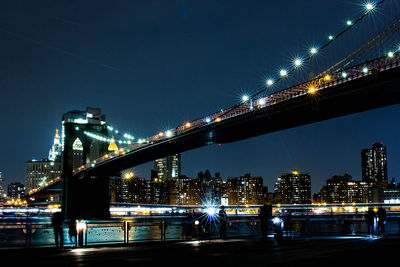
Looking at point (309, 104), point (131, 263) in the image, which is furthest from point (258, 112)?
point (131, 263)

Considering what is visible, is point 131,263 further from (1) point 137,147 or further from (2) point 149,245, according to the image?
(1) point 137,147

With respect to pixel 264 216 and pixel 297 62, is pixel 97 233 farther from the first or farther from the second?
pixel 297 62

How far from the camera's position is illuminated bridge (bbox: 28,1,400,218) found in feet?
128

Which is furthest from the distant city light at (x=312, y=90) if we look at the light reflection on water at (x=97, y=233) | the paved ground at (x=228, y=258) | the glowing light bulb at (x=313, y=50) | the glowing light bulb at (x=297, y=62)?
the paved ground at (x=228, y=258)

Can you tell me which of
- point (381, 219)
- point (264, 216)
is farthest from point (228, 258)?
point (381, 219)

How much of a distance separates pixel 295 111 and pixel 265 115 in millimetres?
3252

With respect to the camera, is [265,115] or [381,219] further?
[265,115]

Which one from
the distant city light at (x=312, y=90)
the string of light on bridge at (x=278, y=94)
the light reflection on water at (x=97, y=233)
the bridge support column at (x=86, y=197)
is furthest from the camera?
the bridge support column at (x=86, y=197)

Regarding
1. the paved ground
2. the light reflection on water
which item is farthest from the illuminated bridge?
the paved ground

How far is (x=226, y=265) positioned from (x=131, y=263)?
8.03ft

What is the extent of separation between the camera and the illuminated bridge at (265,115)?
39094 mm

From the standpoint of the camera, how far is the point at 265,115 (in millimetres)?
48656

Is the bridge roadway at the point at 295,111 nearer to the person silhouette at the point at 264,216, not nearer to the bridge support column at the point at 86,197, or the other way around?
the bridge support column at the point at 86,197

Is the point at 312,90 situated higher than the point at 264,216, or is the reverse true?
the point at 312,90
